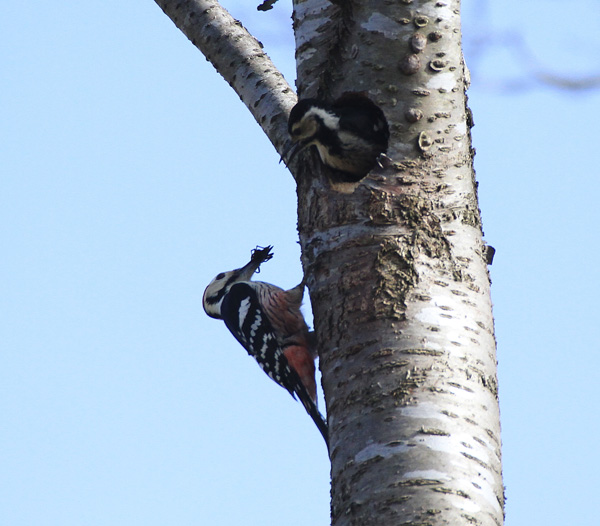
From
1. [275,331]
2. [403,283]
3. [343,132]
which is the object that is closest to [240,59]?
[343,132]

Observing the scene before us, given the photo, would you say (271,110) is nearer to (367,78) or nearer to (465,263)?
(367,78)

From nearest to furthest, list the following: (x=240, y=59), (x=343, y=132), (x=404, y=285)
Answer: (x=404, y=285) < (x=343, y=132) < (x=240, y=59)

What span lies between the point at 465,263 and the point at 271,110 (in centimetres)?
129

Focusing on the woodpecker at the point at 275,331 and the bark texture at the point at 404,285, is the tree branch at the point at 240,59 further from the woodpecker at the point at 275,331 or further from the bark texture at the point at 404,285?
the woodpecker at the point at 275,331

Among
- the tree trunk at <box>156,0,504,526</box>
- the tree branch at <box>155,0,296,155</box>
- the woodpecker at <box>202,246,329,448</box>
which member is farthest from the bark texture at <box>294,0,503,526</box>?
the woodpecker at <box>202,246,329,448</box>

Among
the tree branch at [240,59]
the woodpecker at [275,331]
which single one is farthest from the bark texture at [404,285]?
the woodpecker at [275,331]

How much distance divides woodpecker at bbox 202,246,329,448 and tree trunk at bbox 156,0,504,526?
6.41ft

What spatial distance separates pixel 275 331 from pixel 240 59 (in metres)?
1.92

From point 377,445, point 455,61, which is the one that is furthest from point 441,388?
point 455,61

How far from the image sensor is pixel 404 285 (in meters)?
2.45

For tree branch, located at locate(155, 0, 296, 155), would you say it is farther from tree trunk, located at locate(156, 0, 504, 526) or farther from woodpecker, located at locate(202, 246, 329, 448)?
woodpecker, located at locate(202, 246, 329, 448)

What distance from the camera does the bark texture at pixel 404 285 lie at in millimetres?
2031

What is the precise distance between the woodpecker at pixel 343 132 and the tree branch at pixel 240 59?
22 cm

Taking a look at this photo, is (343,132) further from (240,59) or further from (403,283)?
(403,283)
